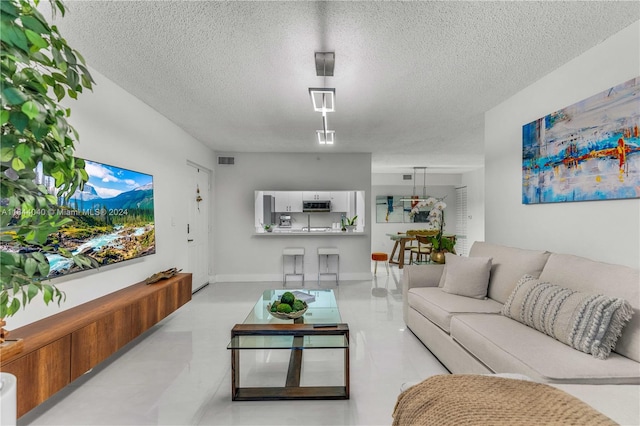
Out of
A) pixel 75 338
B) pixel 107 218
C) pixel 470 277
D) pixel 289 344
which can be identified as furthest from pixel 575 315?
pixel 107 218

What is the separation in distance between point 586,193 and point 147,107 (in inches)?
174

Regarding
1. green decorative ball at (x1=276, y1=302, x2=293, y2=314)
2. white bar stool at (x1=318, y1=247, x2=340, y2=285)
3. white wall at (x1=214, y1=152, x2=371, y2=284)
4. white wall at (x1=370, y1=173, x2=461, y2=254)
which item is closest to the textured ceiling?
green decorative ball at (x1=276, y1=302, x2=293, y2=314)

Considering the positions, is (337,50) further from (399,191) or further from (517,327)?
(399,191)

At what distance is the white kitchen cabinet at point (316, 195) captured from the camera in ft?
20.7

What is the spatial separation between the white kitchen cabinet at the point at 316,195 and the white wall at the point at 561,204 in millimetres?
3067

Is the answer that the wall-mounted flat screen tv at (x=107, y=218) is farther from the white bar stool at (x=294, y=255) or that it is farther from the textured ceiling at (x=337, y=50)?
the white bar stool at (x=294, y=255)

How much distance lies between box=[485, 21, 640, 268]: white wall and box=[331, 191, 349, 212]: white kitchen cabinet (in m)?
2.86

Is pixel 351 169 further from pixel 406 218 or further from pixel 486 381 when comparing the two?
pixel 486 381

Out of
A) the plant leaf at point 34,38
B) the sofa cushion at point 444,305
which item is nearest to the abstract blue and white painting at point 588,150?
the sofa cushion at point 444,305

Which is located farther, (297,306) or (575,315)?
(297,306)

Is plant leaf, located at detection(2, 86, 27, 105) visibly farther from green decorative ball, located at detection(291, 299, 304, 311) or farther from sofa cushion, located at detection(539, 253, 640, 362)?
sofa cushion, located at detection(539, 253, 640, 362)

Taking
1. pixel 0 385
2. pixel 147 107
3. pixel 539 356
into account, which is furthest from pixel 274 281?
pixel 0 385

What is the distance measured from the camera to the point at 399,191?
9875 millimetres

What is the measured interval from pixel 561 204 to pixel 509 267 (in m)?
0.70
